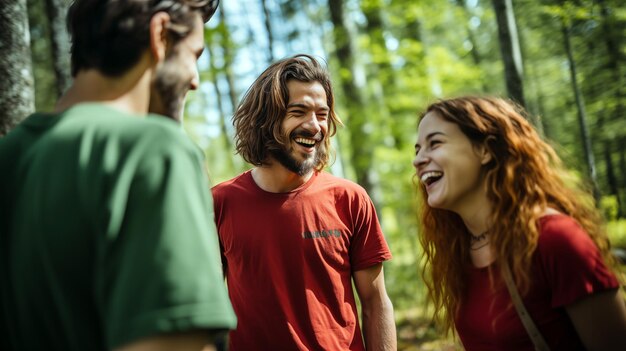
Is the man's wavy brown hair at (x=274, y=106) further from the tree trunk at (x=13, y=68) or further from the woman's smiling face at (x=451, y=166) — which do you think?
the tree trunk at (x=13, y=68)

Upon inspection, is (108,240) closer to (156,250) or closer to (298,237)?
(156,250)

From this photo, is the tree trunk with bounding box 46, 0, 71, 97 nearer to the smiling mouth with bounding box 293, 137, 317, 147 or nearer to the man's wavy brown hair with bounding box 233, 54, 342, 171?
the man's wavy brown hair with bounding box 233, 54, 342, 171

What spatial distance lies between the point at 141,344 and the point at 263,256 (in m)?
1.98

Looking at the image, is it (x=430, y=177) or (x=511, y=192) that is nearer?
(x=511, y=192)

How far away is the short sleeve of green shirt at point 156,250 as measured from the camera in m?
0.98

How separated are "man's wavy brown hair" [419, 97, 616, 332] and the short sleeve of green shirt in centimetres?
160

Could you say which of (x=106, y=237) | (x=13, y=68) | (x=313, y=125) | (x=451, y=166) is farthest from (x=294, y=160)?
(x=13, y=68)

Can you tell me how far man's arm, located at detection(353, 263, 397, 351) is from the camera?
3098mm

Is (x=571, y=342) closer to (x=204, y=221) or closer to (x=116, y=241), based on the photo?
(x=204, y=221)

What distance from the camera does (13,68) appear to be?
3.93 m

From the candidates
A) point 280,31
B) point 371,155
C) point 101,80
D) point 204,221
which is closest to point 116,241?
point 204,221

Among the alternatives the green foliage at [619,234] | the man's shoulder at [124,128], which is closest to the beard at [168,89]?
the man's shoulder at [124,128]

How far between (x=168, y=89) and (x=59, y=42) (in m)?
5.70

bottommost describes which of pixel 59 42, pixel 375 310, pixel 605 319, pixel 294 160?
pixel 375 310
